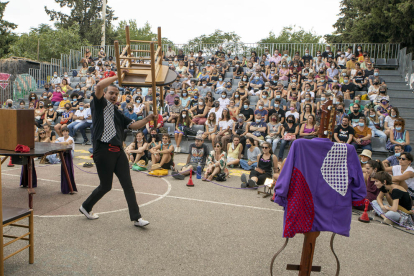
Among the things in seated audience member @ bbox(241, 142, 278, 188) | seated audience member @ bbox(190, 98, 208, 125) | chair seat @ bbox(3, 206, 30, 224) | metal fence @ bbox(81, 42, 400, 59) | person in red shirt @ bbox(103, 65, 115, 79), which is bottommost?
seated audience member @ bbox(241, 142, 278, 188)

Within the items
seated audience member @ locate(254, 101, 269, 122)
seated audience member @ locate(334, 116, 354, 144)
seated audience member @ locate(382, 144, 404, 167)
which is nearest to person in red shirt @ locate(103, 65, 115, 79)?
seated audience member @ locate(254, 101, 269, 122)

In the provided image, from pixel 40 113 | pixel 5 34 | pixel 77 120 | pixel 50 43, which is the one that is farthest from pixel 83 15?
pixel 77 120

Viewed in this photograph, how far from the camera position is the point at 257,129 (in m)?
12.5

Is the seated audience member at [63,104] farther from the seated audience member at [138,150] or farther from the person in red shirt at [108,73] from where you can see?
the seated audience member at [138,150]

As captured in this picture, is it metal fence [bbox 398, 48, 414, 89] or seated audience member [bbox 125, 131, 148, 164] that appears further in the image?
metal fence [bbox 398, 48, 414, 89]

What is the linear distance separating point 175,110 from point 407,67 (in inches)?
456

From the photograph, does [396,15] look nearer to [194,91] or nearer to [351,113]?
[351,113]

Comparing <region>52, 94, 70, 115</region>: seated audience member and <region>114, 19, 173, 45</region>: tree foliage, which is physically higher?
<region>114, 19, 173, 45</region>: tree foliage

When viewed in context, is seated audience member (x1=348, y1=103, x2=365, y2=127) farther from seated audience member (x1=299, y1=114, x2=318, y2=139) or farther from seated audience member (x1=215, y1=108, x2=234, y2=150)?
seated audience member (x1=215, y1=108, x2=234, y2=150)

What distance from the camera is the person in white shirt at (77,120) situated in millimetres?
14897

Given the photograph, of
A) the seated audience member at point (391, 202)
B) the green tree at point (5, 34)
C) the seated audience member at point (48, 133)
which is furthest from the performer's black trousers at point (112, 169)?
the green tree at point (5, 34)

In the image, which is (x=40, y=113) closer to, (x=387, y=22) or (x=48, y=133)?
(x=48, y=133)

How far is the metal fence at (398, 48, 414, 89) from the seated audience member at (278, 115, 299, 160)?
726 cm

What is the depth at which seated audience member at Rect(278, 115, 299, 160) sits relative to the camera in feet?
38.8
